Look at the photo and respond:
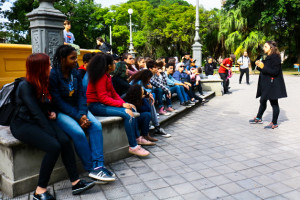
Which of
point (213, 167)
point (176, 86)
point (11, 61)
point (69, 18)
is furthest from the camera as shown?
point (69, 18)

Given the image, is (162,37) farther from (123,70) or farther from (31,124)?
(31,124)

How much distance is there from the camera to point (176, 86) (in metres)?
8.17

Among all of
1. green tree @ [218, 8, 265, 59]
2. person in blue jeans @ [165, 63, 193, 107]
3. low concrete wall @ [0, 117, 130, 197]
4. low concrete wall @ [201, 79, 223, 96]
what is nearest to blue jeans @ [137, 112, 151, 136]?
low concrete wall @ [0, 117, 130, 197]

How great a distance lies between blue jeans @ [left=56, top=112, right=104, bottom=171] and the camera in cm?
339

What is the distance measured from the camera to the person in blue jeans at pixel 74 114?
343 centimetres

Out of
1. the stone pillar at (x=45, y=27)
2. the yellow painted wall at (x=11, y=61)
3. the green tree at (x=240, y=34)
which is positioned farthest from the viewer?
the green tree at (x=240, y=34)

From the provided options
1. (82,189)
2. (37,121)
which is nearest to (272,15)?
(82,189)

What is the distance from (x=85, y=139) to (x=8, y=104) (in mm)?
974

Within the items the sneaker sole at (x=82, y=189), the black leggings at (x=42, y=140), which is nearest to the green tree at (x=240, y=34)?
the sneaker sole at (x=82, y=189)

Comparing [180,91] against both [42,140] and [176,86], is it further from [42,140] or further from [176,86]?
[42,140]

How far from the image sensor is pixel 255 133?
6.10m

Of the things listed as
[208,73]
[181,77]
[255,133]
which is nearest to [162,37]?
[208,73]

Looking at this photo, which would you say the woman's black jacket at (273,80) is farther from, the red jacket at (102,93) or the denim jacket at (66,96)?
the denim jacket at (66,96)

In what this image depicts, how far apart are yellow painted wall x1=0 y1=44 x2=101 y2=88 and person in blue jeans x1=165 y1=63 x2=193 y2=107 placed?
13.1ft
